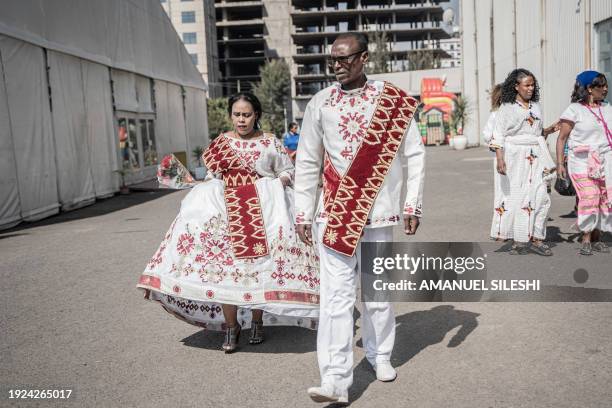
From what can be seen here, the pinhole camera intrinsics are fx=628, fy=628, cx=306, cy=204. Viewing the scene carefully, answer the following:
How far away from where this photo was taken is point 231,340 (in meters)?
4.32

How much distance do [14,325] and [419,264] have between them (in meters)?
3.35

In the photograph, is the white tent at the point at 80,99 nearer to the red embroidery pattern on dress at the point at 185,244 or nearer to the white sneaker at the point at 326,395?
the red embroidery pattern on dress at the point at 185,244

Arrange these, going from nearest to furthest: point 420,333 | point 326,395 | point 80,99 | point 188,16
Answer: point 326,395 → point 420,333 → point 80,99 → point 188,16

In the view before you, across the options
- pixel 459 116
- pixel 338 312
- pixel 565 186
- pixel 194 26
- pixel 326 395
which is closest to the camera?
pixel 326 395

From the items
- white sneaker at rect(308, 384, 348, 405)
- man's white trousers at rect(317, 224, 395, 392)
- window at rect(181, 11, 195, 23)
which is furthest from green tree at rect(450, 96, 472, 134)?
window at rect(181, 11, 195, 23)

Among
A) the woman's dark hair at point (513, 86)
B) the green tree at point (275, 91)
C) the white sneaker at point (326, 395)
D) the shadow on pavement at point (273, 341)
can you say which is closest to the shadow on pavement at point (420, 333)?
the white sneaker at point (326, 395)

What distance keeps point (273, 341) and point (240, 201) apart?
3.44 feet

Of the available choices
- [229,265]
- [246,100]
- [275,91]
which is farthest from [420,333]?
[275,91]

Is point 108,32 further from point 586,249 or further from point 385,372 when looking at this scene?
point 385,372

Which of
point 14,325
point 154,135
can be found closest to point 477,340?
point 14,325

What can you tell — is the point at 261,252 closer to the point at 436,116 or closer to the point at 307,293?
the point at 307,293

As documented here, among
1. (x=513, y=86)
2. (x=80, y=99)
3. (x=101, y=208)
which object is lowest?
(x=101, y=208)

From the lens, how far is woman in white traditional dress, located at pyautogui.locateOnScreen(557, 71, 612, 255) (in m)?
6.61

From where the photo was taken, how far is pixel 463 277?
5199 mm
